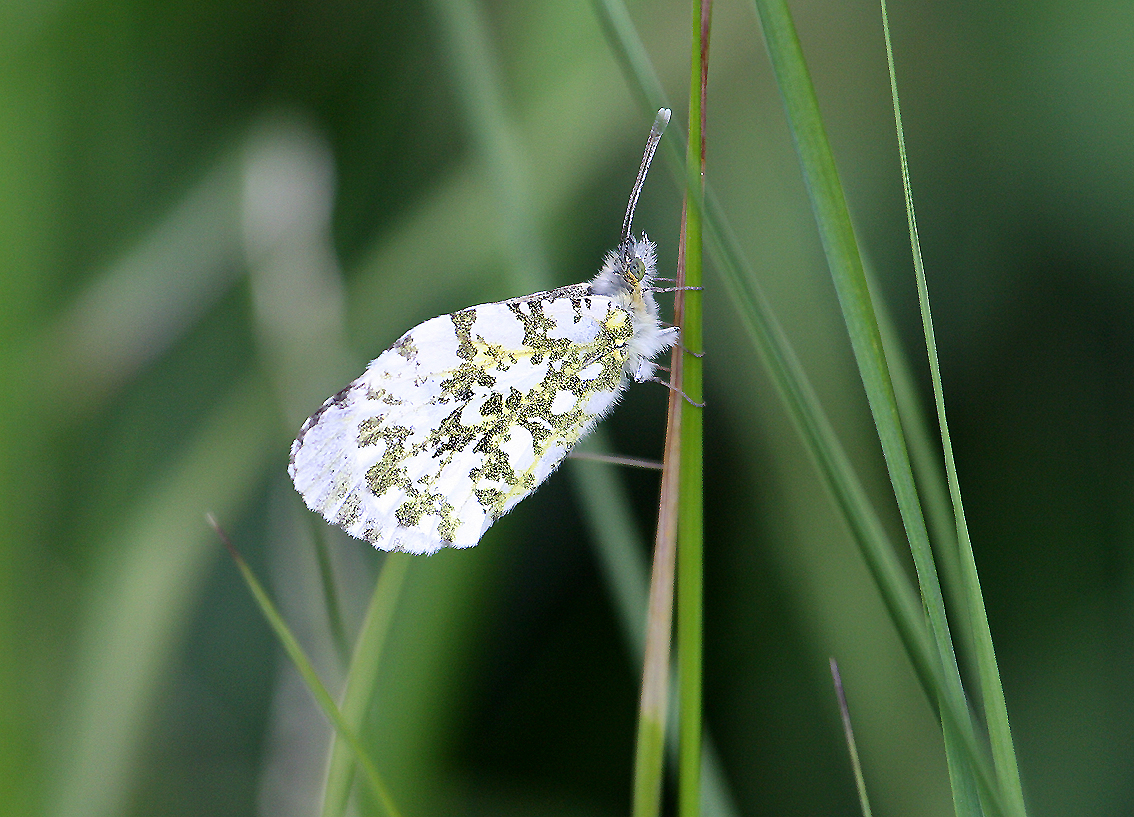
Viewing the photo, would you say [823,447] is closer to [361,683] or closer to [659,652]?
[659,652]

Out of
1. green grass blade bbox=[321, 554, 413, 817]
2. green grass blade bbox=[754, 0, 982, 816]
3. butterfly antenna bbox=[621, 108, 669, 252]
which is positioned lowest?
green grass blade bbox=[321, 554, 413, 817]

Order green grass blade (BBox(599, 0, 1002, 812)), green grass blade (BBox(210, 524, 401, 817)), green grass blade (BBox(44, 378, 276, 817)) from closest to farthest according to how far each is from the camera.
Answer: green grass blade (BBox(599, 0, 1002, 812)) < green grass blade (BBox(210, 524, 401, 817)) < green grass blade (BBox(44, 378, 276, 817))

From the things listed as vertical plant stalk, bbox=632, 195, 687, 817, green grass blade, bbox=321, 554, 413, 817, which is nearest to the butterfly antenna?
vertical plant stalk, bbox=632, 195, 687, 817

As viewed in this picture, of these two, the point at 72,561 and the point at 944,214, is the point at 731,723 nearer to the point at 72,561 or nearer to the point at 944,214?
the point at 944,214

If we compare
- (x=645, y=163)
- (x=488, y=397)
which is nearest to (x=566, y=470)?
(x=488, y=397)

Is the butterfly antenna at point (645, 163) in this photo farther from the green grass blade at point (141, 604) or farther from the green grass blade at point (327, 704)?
the green grass blade at point (141, 604)

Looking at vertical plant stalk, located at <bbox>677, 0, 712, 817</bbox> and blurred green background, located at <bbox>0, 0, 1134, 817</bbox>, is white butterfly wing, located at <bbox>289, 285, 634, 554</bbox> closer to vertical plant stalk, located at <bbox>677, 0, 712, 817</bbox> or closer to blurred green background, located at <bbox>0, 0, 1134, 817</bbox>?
blurred green background, located at <bbox>0, 0, 1134, 817</bbox>

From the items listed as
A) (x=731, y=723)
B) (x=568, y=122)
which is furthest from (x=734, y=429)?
(x=568, y=122)
